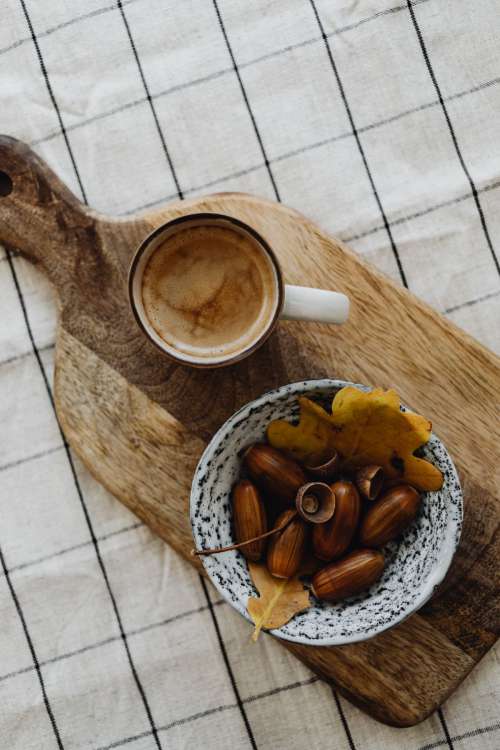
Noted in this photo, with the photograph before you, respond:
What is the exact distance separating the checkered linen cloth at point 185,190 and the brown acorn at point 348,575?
20 cm

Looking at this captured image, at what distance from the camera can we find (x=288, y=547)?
72 cm

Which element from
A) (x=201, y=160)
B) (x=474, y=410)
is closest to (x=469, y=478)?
(x=474, y=410)

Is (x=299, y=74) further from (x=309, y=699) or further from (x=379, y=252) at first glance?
(x=309, y=699)

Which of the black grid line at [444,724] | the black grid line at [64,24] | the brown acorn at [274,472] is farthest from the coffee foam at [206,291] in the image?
the black grid line at [444,724]

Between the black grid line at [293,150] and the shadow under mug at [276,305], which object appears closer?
the shadow under mug at [276,305]

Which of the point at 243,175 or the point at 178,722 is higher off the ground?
the point at 243,175

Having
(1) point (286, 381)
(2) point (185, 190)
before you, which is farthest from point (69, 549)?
(2) point (185, 190)

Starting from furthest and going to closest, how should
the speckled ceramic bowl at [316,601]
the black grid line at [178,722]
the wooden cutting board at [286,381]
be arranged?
the black grid line at [178,722], the wooden cutting board at [286,381], the speckled ceramic bowl at [316,601]

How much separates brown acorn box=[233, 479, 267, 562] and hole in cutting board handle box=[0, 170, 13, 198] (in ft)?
1.36

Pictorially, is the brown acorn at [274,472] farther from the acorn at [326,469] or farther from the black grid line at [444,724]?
the black grid line at [444,724]

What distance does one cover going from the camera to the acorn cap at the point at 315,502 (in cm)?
71

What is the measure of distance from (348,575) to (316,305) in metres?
0.26

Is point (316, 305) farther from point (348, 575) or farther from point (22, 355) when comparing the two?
point (22, 355)

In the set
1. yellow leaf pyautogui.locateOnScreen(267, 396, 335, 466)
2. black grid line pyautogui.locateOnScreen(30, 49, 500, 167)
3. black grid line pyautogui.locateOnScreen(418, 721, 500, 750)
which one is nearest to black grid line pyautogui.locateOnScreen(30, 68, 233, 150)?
black grid line pyautogui.locateOnScreen(30, 49, 500, 167)
